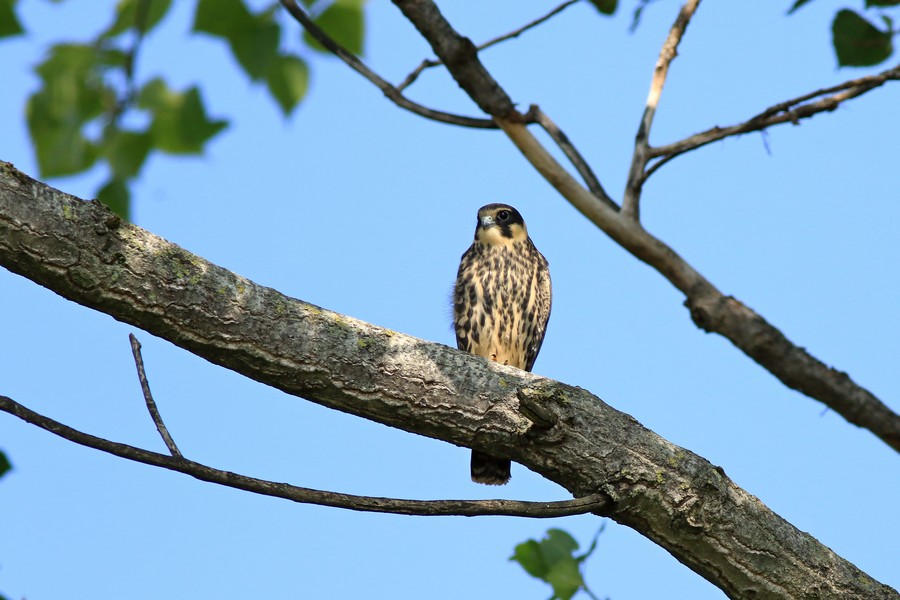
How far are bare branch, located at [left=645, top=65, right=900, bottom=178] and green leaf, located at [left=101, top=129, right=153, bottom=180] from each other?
149 cm

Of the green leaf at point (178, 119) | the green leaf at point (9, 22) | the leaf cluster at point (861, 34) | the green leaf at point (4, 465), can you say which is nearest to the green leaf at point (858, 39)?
the leaf cluster at point (861, 34)

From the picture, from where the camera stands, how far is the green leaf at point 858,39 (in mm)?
2896

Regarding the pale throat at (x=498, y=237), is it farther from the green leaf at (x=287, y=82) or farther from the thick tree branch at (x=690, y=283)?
the green leaf at (x=287, y=82)

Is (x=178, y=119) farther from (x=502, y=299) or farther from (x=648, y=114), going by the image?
(x=502, y=299)

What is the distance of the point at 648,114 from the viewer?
343 centimetres

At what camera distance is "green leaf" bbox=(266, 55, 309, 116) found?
110 inches

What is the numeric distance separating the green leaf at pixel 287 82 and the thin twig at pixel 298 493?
0.96m

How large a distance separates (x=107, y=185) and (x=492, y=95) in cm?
126

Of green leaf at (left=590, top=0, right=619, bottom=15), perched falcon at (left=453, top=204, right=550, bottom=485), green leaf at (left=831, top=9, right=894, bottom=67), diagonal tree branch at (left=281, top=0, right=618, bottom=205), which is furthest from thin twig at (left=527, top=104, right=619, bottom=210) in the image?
perched falcon at (left=453, top=204, right=550, bottom=485)

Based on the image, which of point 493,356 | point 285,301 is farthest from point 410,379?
point 493,356

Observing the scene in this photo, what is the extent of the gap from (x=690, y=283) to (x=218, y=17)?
4.81ft

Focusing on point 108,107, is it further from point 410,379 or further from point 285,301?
point 410,379

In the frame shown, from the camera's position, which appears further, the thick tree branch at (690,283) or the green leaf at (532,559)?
the green leaf at (532,559)

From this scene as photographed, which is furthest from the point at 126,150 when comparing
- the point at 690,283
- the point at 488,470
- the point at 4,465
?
the point at 488,470
